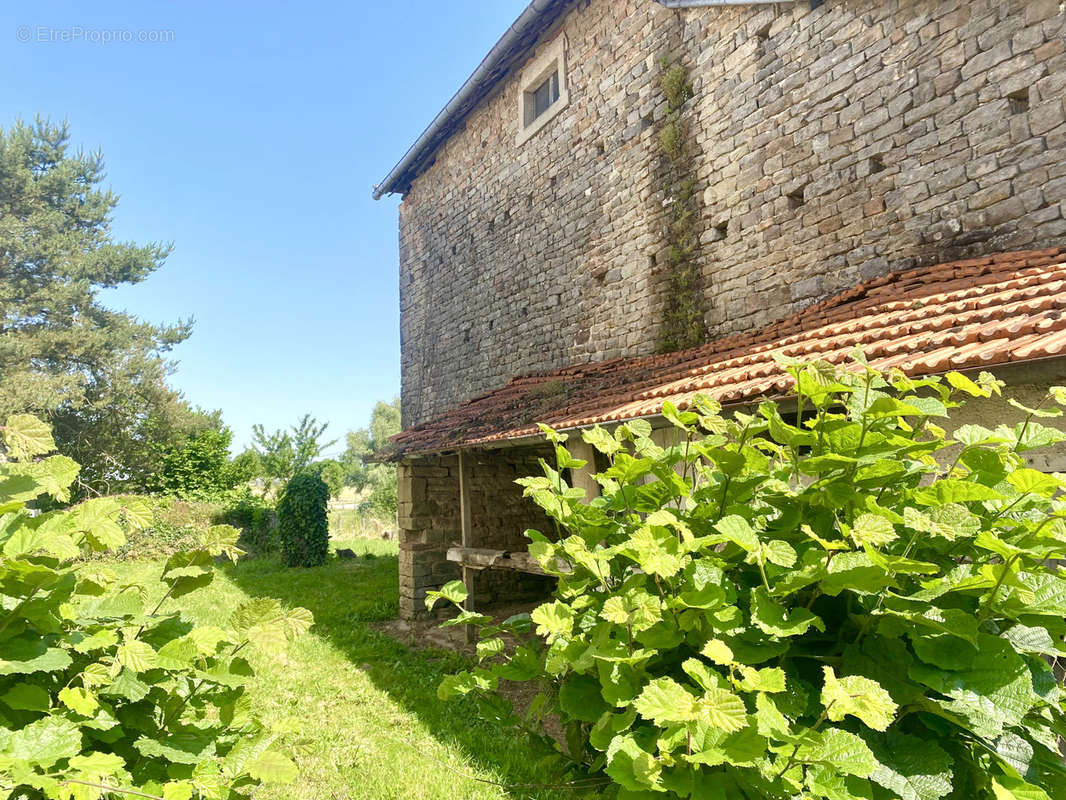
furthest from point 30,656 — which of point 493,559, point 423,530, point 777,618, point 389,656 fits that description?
point 423,530

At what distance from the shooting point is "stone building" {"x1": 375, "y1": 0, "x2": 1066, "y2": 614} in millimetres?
4109

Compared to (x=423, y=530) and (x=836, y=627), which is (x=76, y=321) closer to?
(x=423, y=530)

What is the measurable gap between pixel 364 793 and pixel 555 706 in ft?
9.22

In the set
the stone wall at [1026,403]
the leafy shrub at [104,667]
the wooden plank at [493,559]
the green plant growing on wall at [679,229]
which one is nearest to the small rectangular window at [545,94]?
the green plant growing on wall at [679,229]

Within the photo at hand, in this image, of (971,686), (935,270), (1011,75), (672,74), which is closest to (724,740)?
(971,686)

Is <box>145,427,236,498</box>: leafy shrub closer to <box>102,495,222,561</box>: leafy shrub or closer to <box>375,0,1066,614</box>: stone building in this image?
<box>102,495,222,561</box>: leafy shrub

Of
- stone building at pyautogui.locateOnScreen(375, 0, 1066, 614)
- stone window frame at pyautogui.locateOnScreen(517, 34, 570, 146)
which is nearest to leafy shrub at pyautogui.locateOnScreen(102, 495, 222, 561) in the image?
stone building at pyautogui.locateOnScreen(375, 0, 1066, 614)

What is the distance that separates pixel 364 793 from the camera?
3.41 meters

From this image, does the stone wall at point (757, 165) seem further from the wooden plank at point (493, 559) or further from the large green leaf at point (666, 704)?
the large green leaf at point (666, 704)

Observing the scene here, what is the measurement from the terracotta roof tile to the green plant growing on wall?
44 cm

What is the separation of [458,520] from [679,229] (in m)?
4.70

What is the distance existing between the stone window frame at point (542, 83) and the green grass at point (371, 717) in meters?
7.38

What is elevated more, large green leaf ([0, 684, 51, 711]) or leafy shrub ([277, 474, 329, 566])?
large green leaf ([0, 684, 51, 711])

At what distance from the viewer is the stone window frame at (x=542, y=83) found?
335 inches
